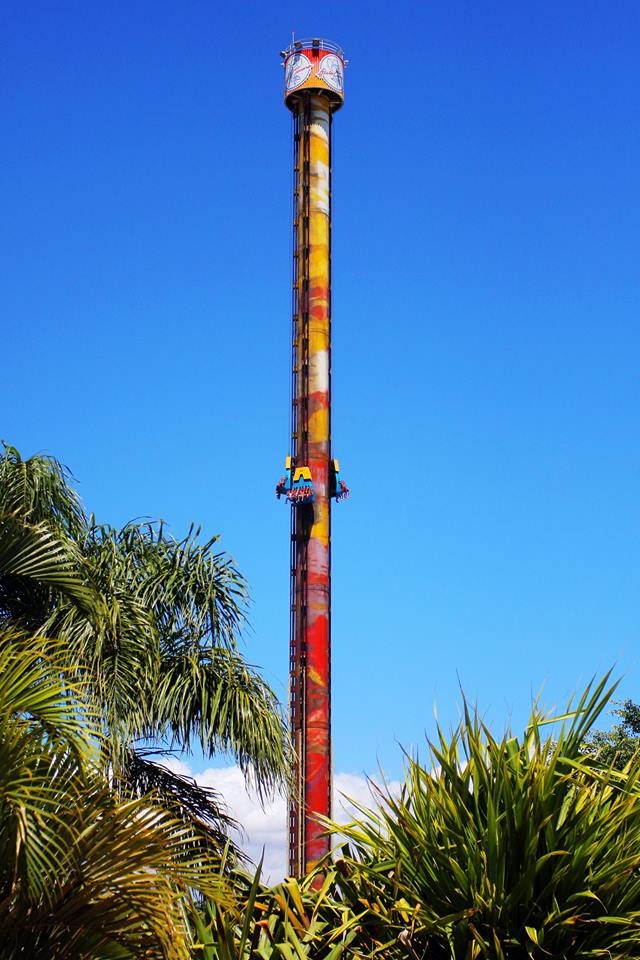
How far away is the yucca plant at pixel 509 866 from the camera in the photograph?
35.4ft


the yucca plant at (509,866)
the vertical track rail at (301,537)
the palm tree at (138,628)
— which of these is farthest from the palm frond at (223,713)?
the vertical track rail at (301,537)

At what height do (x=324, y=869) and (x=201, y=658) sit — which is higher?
(x=201, y=658)

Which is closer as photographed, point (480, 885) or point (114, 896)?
point (114, 896)

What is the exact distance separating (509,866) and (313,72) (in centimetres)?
3848

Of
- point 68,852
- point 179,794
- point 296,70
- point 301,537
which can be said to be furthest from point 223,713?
point 296,70

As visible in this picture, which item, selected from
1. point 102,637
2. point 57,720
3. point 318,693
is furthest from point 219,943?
point 318,693

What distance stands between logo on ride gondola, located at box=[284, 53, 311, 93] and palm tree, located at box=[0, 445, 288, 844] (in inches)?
1225

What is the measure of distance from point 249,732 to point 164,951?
24.2 ft

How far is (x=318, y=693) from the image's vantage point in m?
40.3

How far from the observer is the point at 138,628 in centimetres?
1606

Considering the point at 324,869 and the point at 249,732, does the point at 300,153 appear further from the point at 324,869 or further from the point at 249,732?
the point at 324,869

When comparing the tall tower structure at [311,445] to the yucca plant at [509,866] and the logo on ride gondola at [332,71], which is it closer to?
the logo on ride gondola at [332,71]

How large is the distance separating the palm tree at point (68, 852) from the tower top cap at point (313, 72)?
3905 centimetres

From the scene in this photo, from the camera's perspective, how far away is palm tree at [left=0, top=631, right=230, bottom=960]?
318 inches
